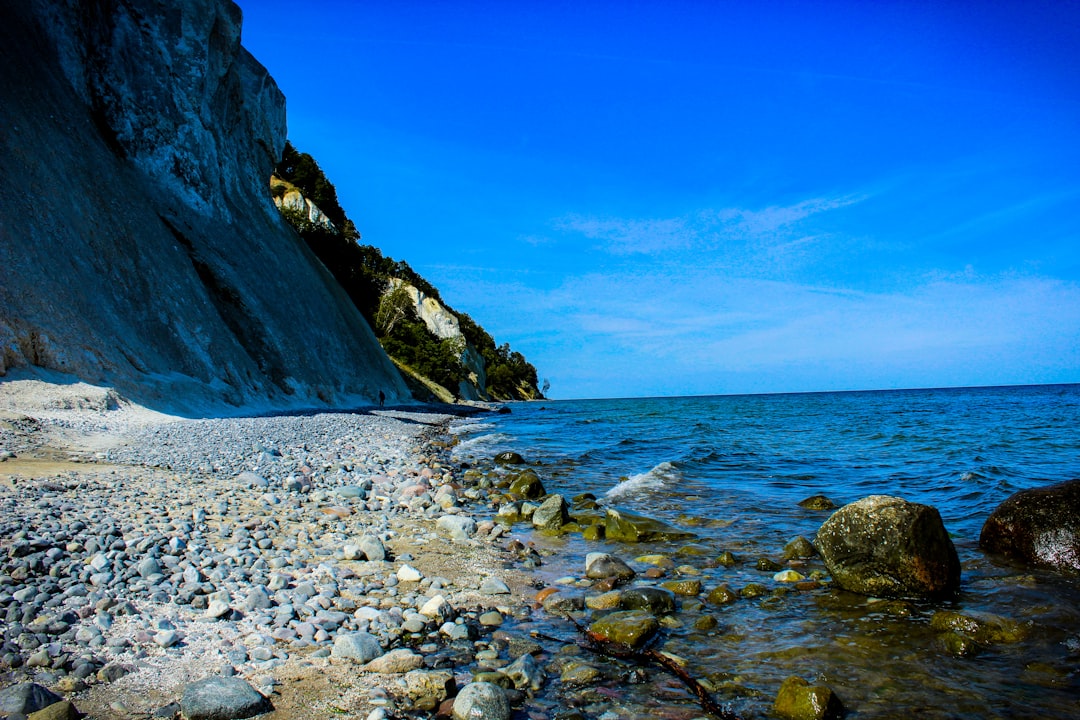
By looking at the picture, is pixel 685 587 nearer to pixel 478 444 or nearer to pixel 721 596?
pixel 721 596

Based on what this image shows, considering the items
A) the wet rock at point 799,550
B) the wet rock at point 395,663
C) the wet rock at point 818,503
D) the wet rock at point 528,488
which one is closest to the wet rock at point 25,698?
the wet rock at point 395,663

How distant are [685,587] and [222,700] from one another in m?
4.84

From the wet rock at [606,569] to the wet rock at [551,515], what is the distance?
233 cm

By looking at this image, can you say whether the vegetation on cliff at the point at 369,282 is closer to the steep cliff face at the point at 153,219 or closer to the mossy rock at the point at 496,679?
the steep cliff face at the point at 153,219

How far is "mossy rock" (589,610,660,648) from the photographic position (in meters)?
5.29

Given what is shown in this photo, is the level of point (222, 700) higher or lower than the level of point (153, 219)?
lower

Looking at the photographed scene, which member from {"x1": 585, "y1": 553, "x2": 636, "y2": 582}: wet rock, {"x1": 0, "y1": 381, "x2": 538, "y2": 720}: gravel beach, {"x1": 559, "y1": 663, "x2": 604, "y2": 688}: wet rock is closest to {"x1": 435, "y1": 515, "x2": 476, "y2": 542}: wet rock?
{"x1": 0, "y1": 381, "x2": 538, "y2": 720}: gravel beach

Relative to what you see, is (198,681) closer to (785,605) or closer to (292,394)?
(785,605)

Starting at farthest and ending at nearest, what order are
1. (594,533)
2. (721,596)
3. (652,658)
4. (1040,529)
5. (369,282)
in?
1. (369,282)
2. (594,533)
3. (1040,529)
4. (721,596)
5. (652,658)

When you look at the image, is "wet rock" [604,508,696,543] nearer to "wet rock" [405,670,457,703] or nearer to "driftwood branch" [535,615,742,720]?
"driftwood branch" [535,615,742,720]

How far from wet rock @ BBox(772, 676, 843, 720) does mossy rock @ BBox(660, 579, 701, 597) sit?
7.93ft

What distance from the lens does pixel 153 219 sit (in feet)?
83.4

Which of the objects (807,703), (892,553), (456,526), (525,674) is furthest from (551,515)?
(807,703)

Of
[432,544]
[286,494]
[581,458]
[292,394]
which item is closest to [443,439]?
[581,458]
